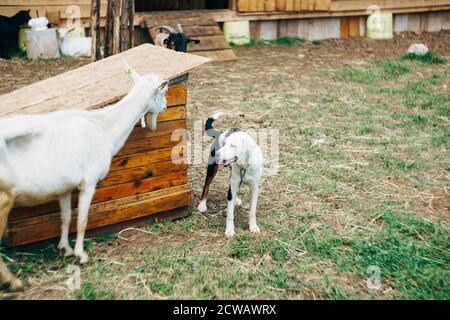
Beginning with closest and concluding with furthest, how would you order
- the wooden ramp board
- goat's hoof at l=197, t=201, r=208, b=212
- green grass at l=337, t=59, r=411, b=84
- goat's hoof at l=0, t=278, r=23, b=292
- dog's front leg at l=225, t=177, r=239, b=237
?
goat's hoof at l=0, t=278, r=23, b=292, dog's front leg at l=225, t=177, r=239, b=237, goat's hoof at l=197, t=201, r=208, b=212, green grass at l=337, t=59, r=411, b=84, the wooden ramp board

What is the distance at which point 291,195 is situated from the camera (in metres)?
5.98

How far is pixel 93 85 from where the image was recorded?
4898 millimetres

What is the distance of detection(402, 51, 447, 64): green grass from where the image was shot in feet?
39.9

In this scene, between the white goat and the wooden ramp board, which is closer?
the white goat

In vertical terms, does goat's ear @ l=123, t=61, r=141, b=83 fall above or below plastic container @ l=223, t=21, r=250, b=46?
below

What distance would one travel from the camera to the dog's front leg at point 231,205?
4938 mm

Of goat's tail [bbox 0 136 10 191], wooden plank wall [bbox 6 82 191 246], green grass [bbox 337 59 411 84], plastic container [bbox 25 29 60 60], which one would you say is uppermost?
plastic container [bbox 25 29 60 60]

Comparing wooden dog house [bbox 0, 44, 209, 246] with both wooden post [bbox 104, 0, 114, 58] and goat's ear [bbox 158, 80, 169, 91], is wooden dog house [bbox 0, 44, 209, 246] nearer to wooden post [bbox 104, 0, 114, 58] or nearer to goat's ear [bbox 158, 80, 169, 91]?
goat's ear [bbox 158, 80, 169, 91]

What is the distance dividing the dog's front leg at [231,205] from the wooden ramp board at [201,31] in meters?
7.07

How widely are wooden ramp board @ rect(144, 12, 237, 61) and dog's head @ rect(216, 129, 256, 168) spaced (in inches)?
282

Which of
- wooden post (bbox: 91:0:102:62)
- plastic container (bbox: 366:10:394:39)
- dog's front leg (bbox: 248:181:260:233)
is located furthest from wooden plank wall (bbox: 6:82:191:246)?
plastic container (bbox: 366:10:394:39)

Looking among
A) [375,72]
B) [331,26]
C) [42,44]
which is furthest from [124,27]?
[331,26]
